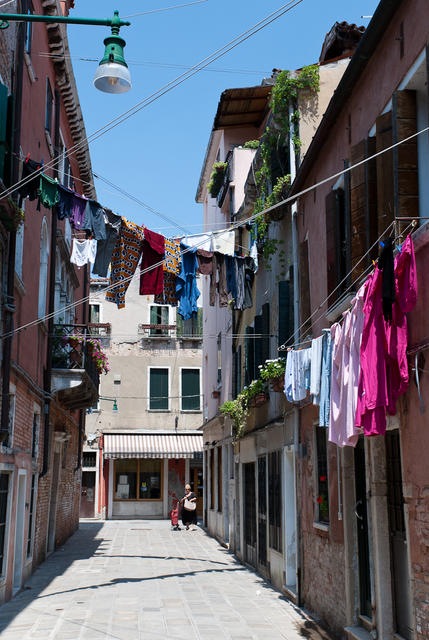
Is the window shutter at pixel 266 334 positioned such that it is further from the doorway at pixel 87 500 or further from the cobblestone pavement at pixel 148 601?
the doorway at pixel 87 500

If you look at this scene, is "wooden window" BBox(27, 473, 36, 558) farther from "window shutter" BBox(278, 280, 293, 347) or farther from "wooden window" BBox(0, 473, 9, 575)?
"window shutter" BBox(278, 280, 293, 347)

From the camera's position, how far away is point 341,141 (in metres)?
9.38

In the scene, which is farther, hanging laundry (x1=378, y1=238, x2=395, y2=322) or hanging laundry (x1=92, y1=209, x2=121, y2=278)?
hanging laundry (x1=92, y1=209, x2=121, y2=278)

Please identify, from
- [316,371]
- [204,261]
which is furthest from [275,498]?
[316,371]

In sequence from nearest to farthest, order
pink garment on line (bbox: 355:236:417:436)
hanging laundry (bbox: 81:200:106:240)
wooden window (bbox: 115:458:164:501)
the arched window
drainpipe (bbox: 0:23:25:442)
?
pink garment on line (bbox: 355:236:417:436), drainpipe (bbox: 0:23:25:442), hanging laundry (bbox: 81:200:106:240), the arched window, wooden window (bbox: 115:458:164:501)

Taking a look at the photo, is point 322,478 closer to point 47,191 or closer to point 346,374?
point 346,374

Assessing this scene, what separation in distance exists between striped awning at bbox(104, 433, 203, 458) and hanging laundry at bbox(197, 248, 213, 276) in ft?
61.8

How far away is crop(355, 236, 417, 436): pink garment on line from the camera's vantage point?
19.8 ft

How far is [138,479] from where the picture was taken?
31656 millimetres

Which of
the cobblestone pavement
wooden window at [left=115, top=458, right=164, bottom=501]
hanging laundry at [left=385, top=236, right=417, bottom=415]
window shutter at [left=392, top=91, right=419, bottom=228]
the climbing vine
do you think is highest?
the climbing vine

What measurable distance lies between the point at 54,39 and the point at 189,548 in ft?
43.1

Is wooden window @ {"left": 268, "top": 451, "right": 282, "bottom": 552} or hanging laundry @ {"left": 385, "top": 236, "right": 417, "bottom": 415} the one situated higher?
hanging laundry @ {"left": 385, "top": 236, "right": 417, "bottom": 415}

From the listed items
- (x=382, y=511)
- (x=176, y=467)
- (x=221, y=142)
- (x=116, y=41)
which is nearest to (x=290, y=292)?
(x=382, y=511)

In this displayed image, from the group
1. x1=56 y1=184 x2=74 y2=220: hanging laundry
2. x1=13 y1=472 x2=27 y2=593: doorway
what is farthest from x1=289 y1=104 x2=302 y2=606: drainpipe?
x1=13 y1=472 x2=27 y2=593: doorway
